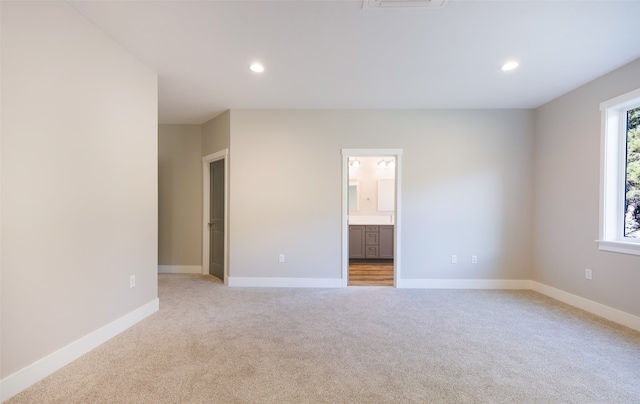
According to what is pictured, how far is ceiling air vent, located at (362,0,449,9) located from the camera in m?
1.88

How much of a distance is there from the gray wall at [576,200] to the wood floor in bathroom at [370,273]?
7.08ft

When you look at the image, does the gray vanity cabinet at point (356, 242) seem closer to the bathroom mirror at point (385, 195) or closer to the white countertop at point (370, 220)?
the white countertop at point (370, 220)

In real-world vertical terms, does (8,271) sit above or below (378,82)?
below

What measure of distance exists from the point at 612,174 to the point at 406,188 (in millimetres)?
2179

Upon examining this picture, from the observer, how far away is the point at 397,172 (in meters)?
4.05

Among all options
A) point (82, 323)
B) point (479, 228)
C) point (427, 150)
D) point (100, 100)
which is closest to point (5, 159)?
point (100, 100)

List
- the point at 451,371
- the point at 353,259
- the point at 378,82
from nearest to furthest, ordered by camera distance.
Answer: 1. the point at 451,371
2. the point at 378,82
3. the point at 353,259

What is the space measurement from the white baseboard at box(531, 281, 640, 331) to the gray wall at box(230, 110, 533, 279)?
0.29 m

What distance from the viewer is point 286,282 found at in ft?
13.2

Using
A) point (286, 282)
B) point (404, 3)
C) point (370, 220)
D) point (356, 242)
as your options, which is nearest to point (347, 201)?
point (286, 282)

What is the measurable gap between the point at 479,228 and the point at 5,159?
4881 mm

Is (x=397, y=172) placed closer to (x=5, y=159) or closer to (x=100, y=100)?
(x=100, y=100)

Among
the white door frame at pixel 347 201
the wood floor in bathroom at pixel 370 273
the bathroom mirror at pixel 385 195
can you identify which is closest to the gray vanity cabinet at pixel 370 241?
the wood floor in bathroom at pixel 370 273

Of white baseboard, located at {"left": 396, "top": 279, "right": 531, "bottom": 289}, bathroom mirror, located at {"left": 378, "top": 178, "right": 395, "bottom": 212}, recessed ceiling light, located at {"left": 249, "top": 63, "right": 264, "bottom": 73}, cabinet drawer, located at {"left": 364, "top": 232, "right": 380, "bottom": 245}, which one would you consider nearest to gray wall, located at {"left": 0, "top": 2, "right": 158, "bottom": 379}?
recessed ceiling light, located at {"left": 249, "top": 63, "right": 264, "bottom": 73}
